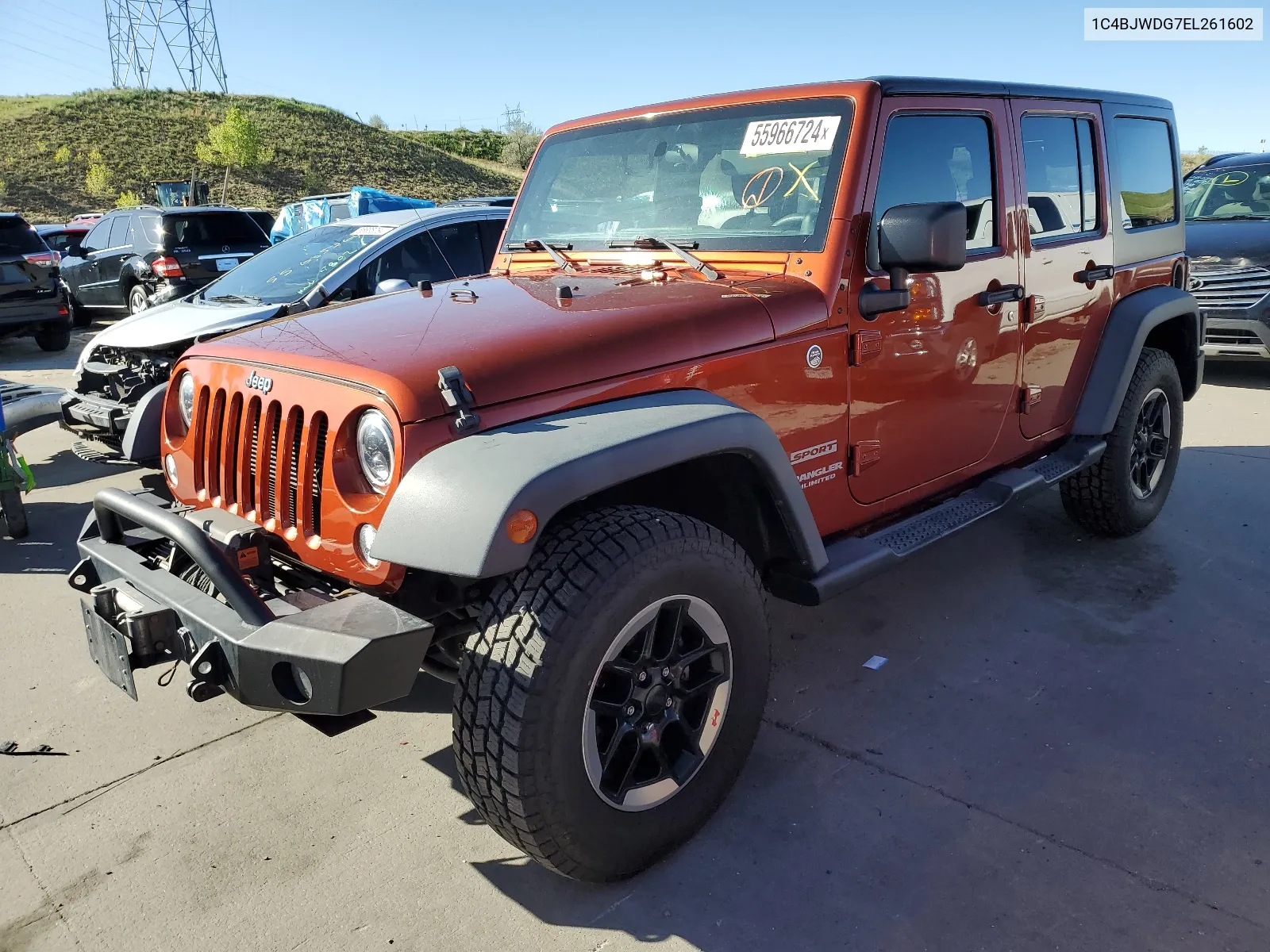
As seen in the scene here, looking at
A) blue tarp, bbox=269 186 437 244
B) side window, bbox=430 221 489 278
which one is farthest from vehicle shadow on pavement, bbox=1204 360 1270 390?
blue tarp, bbox=269 186 437 244

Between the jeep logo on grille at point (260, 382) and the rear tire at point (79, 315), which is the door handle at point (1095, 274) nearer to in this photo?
the jeep logo on grille at point (260, 382)

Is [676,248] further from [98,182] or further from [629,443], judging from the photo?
[98,182]

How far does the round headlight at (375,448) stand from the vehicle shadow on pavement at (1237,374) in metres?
8.05

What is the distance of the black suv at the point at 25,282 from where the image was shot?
11.4m

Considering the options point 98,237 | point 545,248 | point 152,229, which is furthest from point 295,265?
point 98,237

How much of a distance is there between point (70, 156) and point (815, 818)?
44283 mm

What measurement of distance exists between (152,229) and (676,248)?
440 inches

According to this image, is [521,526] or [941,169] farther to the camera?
[941,169]

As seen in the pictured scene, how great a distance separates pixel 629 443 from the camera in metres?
2.21

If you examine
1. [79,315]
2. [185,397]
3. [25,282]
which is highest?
[25,282]

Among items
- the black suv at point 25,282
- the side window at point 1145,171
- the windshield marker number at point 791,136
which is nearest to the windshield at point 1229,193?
the side window at point 1145,171

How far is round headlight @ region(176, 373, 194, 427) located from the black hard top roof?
7.83 ft

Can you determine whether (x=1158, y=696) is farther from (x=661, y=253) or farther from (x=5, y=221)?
(x=5, y=221)

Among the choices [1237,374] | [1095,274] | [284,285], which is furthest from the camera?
Answer: [1237,374]
